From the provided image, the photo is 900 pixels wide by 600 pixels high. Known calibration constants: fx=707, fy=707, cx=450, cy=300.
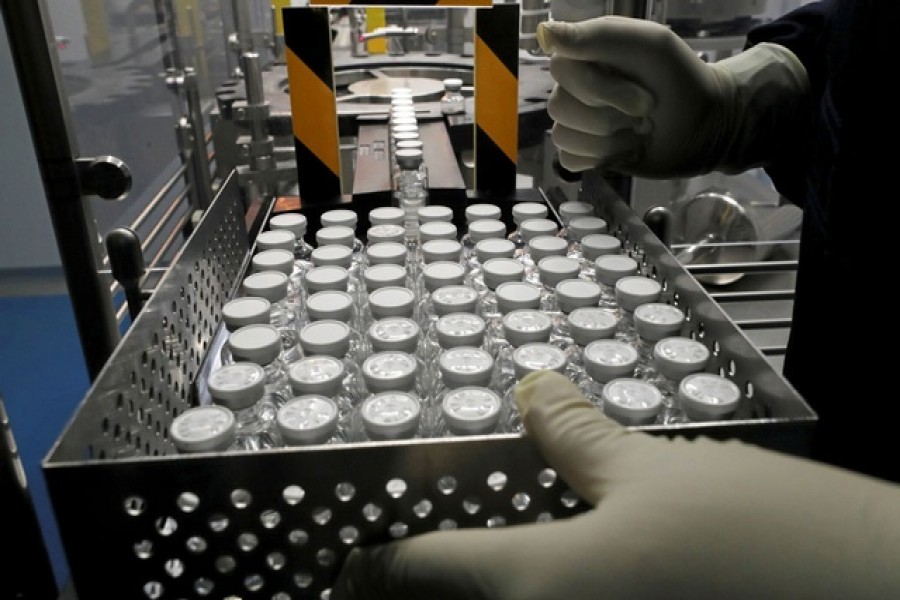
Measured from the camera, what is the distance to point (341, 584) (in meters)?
0.64

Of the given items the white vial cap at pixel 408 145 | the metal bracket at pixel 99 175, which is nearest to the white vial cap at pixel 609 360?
the white vial cap at pixel 408 145

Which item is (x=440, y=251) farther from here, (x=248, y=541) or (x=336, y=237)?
(x=248, y=541)

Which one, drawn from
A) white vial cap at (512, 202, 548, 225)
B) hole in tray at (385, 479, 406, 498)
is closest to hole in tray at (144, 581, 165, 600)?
hole in tray at (385, 479, 406, 498)

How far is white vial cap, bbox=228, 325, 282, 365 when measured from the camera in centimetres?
88

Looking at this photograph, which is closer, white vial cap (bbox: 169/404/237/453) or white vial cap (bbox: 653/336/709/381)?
white vial cap (bbox: 169/404/237/453)

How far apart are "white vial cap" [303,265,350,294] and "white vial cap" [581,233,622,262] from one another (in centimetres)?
40

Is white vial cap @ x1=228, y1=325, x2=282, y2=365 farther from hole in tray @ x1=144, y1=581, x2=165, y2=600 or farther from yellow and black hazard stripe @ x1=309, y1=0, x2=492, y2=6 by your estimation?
yellow and black hazard stripe @ x1=309, y1=0, x2=492, y2=6

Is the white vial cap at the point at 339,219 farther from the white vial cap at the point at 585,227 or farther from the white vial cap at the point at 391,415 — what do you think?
the white vial cap at the point at 391,415

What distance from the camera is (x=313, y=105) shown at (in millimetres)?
1506

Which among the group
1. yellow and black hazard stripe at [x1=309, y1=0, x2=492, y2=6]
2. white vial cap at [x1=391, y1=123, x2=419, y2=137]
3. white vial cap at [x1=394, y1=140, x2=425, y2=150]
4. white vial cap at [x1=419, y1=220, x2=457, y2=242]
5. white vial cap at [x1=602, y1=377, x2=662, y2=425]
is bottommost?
white vial cap at [x1=602, y1=377, x2=662, y2=425]

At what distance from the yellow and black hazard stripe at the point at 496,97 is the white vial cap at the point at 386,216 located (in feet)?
1.00

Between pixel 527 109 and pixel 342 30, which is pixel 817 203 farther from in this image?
pixel 342 30

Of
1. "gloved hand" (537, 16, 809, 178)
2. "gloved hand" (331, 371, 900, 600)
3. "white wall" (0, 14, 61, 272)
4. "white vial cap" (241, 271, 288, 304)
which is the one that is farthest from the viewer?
"white wall" (0, 14, 61, 272)

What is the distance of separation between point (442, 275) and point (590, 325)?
25 centimetres
